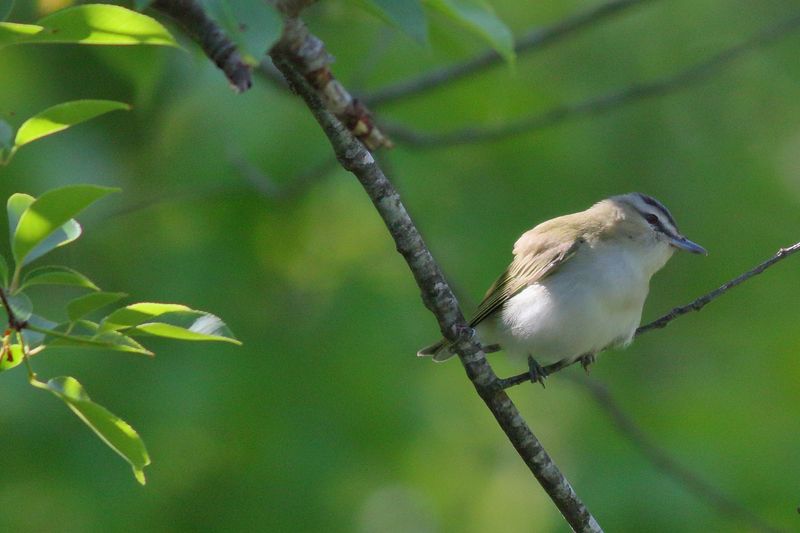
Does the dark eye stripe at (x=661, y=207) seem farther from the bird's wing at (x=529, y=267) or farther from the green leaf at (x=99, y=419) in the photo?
the green leaf at (x=99, y=419)

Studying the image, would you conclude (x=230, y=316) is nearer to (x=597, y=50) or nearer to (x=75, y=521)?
(x=75, y=521)

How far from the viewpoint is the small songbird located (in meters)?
4.25

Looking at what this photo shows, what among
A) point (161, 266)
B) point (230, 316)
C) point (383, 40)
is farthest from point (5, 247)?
point (383, 40)

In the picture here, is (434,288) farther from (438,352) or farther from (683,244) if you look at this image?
(683,244)

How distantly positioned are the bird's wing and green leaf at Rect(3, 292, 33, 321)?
Answer: 2.88 metres

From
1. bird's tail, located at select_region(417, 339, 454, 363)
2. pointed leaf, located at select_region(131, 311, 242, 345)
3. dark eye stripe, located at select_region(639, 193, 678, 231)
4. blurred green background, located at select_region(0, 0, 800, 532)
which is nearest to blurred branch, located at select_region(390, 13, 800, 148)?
blurred green background, located at select_region(0, 0, 800, 532)

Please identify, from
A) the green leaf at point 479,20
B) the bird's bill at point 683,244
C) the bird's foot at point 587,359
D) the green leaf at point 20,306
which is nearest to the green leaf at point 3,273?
the green leaf at point 20,306

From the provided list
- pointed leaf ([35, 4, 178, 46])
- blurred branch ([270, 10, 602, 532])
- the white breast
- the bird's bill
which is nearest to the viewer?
pointed leaf ([35, 4, 178, 46])

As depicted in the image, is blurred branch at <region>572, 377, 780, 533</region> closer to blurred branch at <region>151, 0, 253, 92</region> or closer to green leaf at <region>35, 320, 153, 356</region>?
green leaf at <region>35, 320, 153, 356</region>

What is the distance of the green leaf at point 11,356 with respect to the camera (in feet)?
6.12

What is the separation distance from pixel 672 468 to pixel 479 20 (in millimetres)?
3432

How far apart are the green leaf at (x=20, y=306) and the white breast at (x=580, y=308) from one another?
2810mm

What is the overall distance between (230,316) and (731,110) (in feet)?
13.6

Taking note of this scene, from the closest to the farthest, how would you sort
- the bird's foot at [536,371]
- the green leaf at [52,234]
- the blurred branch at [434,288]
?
the green leaf at [52,234] → the blurred branch at [434,288] → the bird's foot at [536,371]
